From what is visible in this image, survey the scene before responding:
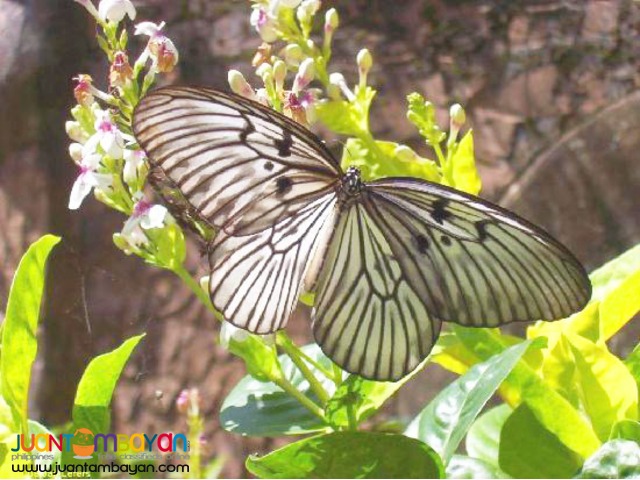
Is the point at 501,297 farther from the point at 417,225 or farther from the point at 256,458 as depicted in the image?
the point at 256,458

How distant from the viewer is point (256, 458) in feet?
2.29

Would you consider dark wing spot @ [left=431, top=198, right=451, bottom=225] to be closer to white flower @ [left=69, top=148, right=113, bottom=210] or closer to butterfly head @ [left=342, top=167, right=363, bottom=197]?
butterfly head @ [left=342, top=167, right=363, bottom=197]

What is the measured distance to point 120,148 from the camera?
28.9 inches

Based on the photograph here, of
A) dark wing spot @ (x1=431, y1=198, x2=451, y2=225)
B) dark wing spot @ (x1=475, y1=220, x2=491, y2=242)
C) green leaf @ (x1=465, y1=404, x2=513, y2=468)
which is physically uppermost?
dark wing spot @ (x1=431, y1=198, x2=451, y2=225)

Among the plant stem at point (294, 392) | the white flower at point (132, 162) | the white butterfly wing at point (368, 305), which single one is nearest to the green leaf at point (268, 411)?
the plant stem at point (294, 392)

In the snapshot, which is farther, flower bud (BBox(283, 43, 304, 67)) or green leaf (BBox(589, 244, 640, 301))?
green leaf (BBox(589, 244, 640, 301))

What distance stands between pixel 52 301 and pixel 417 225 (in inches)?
38.5

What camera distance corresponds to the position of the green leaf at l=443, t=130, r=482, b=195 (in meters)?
0.91

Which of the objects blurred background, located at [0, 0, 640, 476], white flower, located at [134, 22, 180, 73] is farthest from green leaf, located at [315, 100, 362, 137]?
blurred background, located at [0, 0, 640, 476]

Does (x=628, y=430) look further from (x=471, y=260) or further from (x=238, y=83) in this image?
(x=238, y=83)

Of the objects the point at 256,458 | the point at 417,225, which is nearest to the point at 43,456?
the point at 256,458

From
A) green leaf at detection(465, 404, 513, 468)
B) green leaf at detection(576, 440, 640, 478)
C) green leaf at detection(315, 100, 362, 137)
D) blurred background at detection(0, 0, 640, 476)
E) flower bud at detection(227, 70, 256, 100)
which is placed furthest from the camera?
blurred background at detection(0, 0, 640, 476)

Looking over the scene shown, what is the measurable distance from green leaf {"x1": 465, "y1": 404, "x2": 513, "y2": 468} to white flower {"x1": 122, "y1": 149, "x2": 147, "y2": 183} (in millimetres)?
482

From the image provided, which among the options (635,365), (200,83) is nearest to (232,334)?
(635,365)
